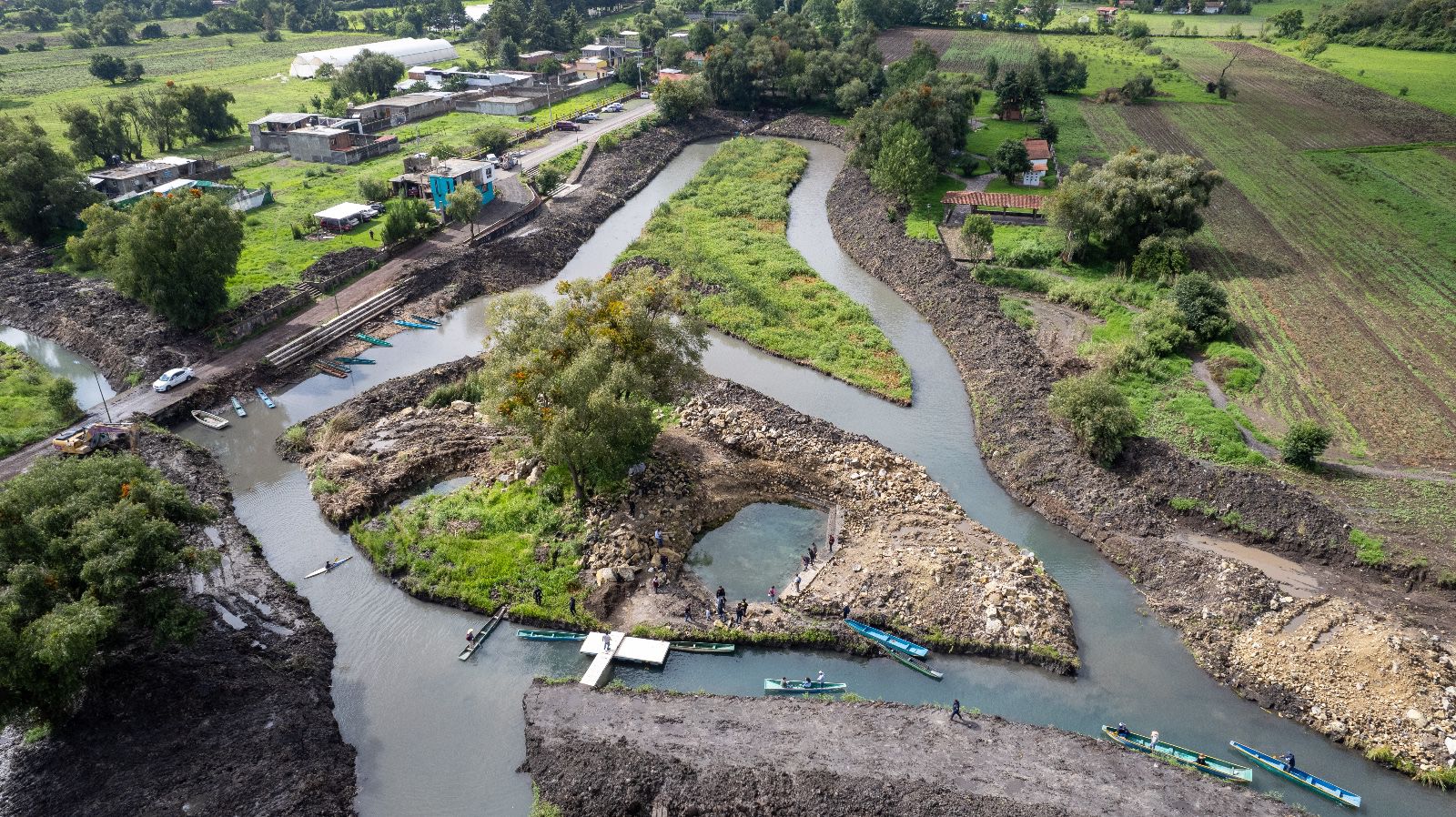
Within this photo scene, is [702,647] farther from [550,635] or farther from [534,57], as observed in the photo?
[534,57]

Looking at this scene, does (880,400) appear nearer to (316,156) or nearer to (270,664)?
(270,664)

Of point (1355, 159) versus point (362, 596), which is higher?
point (1355, 159)

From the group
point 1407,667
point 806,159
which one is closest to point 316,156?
point 806,159

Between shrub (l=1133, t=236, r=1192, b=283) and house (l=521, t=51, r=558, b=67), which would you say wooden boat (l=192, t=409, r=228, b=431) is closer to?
shrub (l=1133, t=236, r=1192, b=283)

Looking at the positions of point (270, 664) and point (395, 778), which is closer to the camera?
point (395, 778)

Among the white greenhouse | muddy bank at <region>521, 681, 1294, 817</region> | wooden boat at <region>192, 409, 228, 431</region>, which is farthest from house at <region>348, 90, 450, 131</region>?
muddy bank at <region>521, 681, 1294, 817</region>

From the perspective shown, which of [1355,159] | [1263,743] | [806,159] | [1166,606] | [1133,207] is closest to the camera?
[1263,743]

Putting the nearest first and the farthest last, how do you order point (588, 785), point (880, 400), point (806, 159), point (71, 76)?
point (588, 785)
point (880, 400)
point (806, 159)
point (71, 76)
